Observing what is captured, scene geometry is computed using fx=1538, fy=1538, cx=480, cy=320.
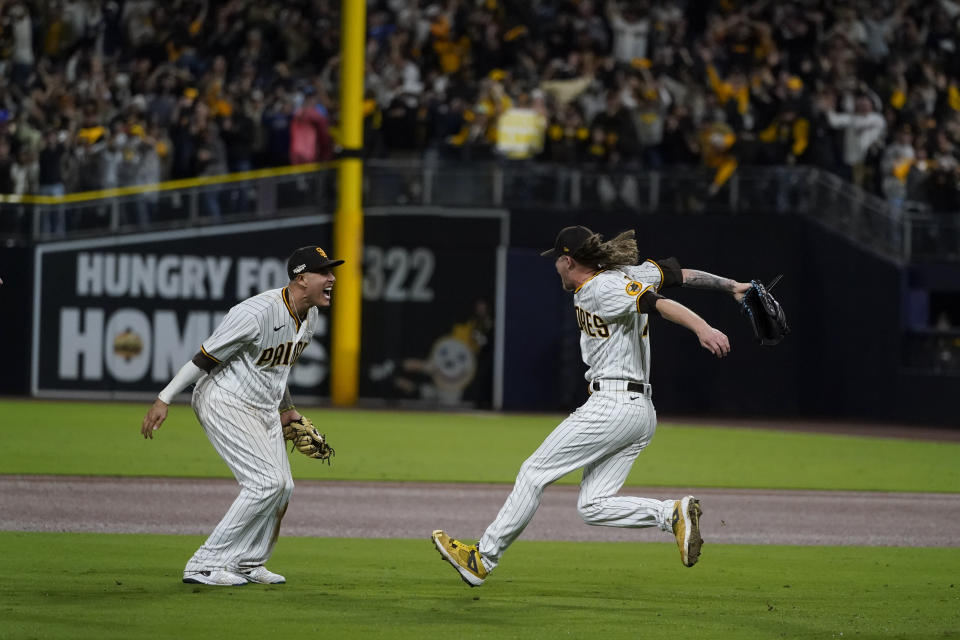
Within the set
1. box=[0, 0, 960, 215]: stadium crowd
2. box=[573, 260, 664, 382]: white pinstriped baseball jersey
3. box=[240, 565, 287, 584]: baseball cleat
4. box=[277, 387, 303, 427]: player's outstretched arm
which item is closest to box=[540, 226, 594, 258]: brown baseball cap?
box=[573, 260, 664, 382]: white pinstriped baseball jersey

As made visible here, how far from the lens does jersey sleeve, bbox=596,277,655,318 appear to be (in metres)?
8.16

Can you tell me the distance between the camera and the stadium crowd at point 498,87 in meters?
24.3

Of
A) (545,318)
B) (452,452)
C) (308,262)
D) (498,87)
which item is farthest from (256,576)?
(545,318)

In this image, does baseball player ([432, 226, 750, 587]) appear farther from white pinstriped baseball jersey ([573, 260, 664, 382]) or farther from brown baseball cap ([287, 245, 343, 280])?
brown baseball cap ([287, 245, 343, 280])

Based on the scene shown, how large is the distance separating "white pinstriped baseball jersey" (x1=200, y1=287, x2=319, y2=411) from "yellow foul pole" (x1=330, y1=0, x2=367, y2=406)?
1632 centimetres

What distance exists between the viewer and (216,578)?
8.55 m

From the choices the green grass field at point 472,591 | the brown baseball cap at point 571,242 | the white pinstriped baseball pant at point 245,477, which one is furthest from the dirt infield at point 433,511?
the brown baseball cap at point 571,242

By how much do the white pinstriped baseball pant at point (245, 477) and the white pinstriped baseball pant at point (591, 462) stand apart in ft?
3.93

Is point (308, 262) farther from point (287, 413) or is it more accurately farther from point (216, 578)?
point (216, 578)

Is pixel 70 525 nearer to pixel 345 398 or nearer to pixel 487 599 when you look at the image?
pixel 487 599

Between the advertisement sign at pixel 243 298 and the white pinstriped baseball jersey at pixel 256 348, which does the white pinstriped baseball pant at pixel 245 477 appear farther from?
the advertisement sign at pixel 243 298

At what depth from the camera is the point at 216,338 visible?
27.8 ft

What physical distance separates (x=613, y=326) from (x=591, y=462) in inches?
30.3

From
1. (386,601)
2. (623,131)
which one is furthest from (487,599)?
(623,131)
